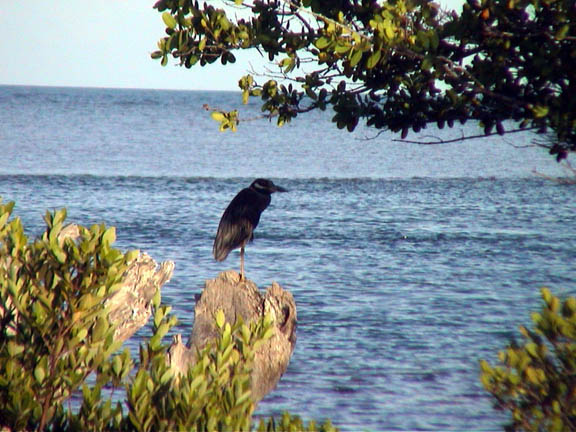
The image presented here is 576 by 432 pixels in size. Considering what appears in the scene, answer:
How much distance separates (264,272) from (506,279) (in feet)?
15.0

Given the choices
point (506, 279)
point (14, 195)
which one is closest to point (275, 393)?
point (506, 279)

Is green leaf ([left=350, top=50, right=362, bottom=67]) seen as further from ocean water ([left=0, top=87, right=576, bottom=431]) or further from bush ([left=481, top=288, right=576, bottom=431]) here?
bush ([left=481, top=288, right=576, bottom=431])

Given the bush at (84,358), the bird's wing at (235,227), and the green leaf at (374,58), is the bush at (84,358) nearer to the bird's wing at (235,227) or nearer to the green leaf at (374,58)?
the green leaf at (374,58)

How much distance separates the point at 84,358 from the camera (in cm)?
386

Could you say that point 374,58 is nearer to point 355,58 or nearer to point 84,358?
point 355,58

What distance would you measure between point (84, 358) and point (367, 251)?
47.0 ft

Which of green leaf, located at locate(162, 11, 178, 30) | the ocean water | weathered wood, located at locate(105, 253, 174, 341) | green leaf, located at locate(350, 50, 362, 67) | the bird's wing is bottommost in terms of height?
the ocean water

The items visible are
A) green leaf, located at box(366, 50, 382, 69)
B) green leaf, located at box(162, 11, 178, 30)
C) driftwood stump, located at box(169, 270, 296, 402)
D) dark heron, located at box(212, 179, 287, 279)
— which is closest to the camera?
green leaf, located at box(366, 50, 382, 69)

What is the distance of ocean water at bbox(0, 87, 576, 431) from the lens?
9.48 meters

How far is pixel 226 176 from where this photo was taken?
121ft

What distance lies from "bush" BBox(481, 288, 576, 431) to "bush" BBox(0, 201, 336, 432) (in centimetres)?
80

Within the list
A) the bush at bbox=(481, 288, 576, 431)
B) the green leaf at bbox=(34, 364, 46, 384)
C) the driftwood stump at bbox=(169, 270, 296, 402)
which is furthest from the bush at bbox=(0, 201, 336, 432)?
the driftwood stump at bbox=(169, 270, 296, 402)

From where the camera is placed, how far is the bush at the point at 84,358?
3633mm

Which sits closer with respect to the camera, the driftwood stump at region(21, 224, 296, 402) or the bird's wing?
the driftwood stump at region(21, 224, 296, 402)
